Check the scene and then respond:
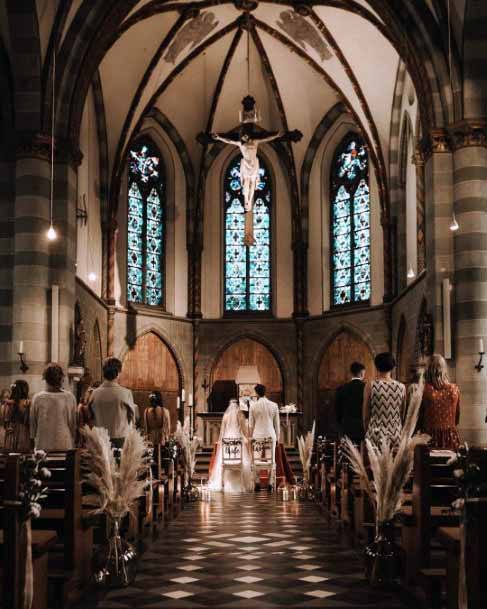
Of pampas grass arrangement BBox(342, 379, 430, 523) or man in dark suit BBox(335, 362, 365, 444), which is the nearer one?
pampas grass arrangement BBox(342, 379, 430, 523)

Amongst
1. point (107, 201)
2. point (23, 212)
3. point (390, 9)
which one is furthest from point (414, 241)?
point (23, 212)

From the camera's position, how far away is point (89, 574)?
6793 mm

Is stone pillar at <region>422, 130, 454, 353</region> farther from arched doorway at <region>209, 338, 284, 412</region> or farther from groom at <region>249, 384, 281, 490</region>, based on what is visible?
arched doorway at <region>209, 338, 284, 412</region>

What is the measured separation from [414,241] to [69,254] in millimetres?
8717

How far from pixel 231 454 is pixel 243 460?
26 centimetres

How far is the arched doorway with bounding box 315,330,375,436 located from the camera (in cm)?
2394

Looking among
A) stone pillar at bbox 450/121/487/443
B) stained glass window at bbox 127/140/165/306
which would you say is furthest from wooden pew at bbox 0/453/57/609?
stained glass window at bbox 127/140/165/306

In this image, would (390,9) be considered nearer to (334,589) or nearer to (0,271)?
(0,271)

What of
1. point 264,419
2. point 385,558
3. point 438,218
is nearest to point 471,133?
point 438,218

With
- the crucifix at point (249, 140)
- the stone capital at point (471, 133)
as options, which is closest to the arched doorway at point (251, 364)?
the crucifix at point (249, 140)

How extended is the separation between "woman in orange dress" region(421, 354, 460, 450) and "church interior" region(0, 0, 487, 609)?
0.65m

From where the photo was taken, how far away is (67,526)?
20.3 ft

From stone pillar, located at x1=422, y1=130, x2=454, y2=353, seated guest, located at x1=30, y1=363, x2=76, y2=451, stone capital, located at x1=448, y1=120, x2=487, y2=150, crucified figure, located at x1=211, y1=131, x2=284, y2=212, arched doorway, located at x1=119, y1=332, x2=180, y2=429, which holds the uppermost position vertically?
crucified figure, located at x1=211, y1=131, x2=284, y2=212

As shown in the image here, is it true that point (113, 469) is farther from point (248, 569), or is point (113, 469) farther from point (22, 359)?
point (22, 359)
